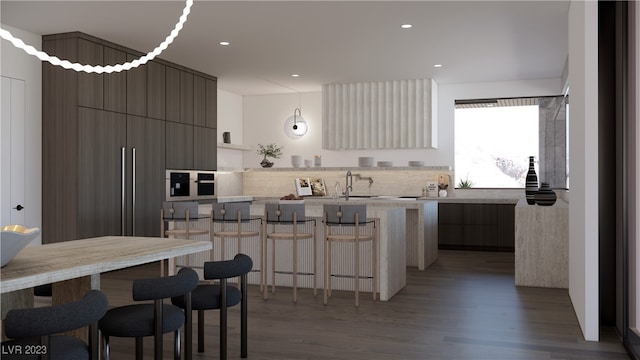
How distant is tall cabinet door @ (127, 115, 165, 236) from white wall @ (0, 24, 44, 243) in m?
1.00

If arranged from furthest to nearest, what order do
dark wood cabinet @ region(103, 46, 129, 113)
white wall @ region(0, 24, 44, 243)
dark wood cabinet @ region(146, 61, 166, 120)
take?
dark wood cabinet @ region(146, 61, 166, 120) < dark wood cabinet @ region(103, 46, 129, 113) < white wall @ region(0, 24, 44, 243)

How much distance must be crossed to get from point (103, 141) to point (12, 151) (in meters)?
0.95

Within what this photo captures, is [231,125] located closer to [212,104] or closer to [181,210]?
[212,104]

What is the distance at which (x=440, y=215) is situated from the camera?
910 cm

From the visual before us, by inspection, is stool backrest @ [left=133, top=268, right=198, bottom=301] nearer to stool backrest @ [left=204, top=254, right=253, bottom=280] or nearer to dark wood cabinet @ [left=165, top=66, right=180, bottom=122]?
stool backrest @ [left=204, top=254, right=253, bottom=280]

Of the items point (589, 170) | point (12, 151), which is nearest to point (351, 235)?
point (589, 170)

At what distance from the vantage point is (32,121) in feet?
21.2

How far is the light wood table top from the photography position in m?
2.17

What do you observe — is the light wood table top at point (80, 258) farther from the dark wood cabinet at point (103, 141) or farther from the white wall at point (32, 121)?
the white wall at point (32, 121)

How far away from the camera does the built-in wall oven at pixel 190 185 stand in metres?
7.95

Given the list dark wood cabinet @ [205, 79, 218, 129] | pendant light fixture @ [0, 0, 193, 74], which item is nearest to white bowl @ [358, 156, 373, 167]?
dark wood cabinet @ [205, 79, 218, 129]

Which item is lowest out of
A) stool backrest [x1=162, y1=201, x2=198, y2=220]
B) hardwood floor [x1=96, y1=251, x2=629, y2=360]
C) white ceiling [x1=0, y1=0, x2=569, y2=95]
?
hardwood floor [x1=96, y1=251, x2=629, y2=360]

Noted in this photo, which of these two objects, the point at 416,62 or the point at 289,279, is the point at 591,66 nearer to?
the point at 289,279

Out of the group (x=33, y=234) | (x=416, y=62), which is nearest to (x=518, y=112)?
(x=416, y=62)
